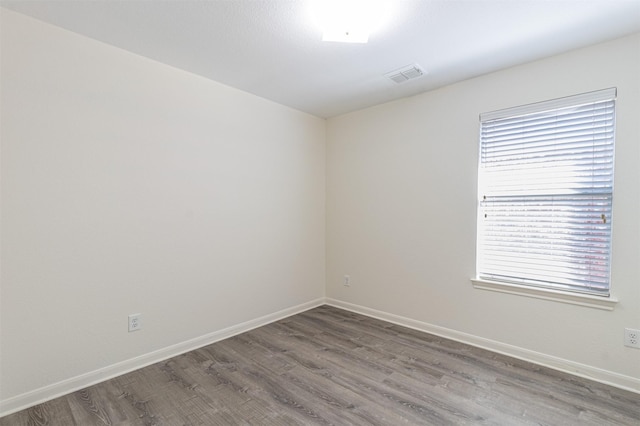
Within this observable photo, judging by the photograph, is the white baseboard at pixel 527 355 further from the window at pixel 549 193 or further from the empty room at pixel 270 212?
the window at pixel 549 193

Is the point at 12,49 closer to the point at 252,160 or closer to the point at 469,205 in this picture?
the point at 252,160

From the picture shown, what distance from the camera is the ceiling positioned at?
184 cm

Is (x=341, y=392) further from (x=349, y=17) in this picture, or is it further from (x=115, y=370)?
(x=349, y=17)

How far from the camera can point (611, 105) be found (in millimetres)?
2189

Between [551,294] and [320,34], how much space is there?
2.66 m

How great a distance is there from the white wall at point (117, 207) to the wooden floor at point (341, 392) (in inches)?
13.4

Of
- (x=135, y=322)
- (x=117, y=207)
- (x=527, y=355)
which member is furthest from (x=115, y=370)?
(x=527, y=355)

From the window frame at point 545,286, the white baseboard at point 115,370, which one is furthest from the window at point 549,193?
the white baseboard at point 115,370

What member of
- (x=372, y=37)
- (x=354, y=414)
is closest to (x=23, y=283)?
(x=354, y=414)

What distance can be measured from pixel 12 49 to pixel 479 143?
354 cm

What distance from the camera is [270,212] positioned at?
11.3ft

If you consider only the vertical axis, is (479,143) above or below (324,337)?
above

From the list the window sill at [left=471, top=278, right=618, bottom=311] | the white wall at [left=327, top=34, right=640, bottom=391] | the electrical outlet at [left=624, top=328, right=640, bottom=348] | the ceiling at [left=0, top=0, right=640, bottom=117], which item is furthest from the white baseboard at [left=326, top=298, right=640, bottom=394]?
the ceiling at [left=0, top=0, right=640, bottom=117]

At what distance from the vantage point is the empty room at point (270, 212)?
75.2 inches
